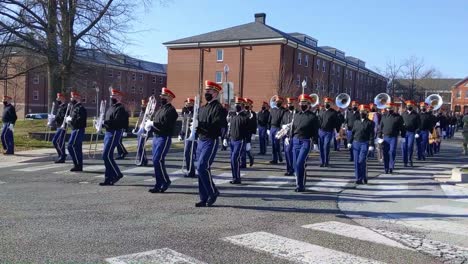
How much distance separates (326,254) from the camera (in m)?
5.84

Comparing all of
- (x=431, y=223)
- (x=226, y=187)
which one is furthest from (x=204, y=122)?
(x=431, y=223)

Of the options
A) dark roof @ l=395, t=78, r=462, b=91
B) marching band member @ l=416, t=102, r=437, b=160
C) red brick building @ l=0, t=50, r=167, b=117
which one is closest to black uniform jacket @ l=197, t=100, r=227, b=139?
marching band member @ l=416, t=102, r=437, b=160

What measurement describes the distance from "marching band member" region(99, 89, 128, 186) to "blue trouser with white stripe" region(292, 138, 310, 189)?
416 centimetres

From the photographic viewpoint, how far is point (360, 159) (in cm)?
1207

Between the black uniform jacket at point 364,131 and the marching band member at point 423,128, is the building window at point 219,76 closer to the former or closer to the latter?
the marching band member at point 423,128

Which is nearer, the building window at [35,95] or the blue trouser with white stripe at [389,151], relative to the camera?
the blue trouser with white stripe at [389,151]

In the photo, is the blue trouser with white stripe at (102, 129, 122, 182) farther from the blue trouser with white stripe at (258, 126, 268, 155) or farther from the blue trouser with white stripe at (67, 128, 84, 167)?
the blue trouser with white stripe at (258, 126, 268, 155)

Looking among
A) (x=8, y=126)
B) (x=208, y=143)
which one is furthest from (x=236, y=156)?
(x=8, y=126)

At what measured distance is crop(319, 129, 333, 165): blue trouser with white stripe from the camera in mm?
15812

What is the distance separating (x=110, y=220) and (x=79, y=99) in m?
7.37

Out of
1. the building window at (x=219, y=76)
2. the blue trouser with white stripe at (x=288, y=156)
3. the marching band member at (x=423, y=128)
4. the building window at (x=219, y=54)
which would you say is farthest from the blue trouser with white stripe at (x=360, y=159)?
the building window at (x=219, y=54)

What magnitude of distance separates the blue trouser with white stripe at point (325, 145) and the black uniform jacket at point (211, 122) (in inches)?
308

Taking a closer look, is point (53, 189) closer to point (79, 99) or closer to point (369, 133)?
point (79, 99)

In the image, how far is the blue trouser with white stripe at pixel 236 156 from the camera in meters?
11.6
